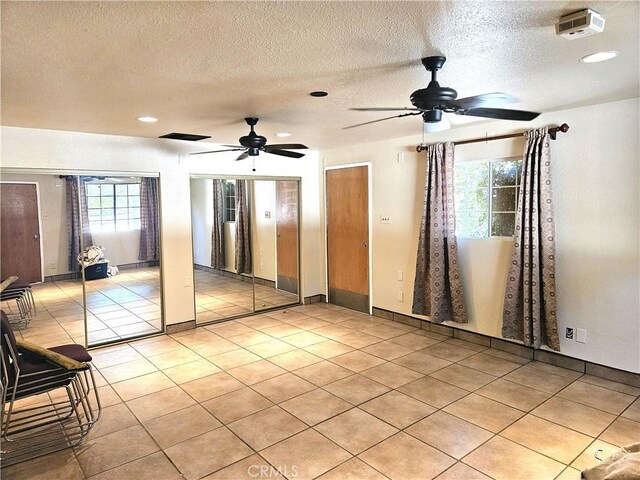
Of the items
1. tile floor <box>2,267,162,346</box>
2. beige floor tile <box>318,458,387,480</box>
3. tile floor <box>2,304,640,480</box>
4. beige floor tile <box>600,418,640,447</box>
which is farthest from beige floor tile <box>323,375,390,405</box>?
tile floor <box>2,267,162,346</box>

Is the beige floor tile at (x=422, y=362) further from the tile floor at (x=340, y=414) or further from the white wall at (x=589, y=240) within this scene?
the white wall at (x=589, y=240)

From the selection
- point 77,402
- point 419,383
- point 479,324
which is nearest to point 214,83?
point 77,402

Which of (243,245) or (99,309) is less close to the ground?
(243,245)

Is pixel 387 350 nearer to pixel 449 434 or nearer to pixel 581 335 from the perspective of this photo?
pixel 449 434

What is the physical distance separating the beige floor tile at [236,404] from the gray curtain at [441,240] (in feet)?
7.49

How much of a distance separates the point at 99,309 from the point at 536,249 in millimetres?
4615

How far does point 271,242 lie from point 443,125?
12.5 feet

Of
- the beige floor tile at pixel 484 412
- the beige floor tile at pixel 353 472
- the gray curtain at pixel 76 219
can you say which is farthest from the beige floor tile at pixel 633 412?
the gray curtain at pixel 76 219

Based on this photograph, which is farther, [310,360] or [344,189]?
[344,189]

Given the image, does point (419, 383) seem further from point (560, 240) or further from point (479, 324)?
point (560, 240)

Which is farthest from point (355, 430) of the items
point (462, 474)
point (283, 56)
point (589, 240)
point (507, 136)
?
point (507, 136)

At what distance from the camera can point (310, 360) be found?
4.18 metres

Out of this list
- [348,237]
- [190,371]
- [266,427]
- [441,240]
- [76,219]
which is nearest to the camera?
[266,427]

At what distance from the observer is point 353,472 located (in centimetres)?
244
